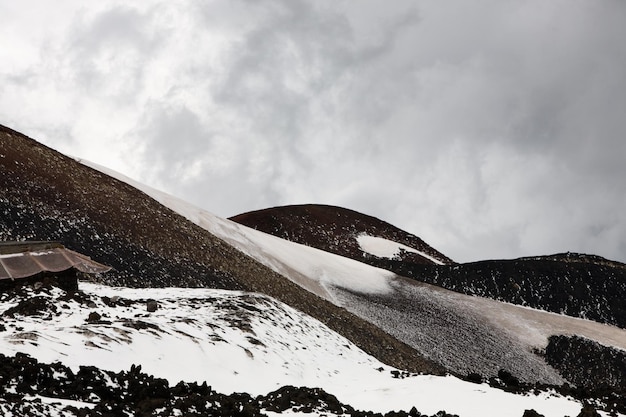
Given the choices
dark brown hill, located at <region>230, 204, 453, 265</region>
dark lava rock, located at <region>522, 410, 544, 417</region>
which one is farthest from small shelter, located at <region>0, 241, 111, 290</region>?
dark brown hill, located at <region>230, 204, 453, 265</region>

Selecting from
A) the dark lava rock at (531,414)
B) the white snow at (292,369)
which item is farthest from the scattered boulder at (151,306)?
the dark lava rock at (531,414)

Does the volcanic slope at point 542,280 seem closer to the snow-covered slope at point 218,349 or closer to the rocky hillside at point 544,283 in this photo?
the rocky hillside at point 544,283

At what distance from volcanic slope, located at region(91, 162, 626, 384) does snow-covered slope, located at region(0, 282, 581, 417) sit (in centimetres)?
1820

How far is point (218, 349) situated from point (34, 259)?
742cm

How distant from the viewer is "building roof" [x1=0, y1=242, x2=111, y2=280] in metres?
21.5

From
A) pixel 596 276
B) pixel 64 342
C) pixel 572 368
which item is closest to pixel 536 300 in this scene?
pixel 596 276

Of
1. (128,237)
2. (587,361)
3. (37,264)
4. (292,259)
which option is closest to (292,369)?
(37,264)

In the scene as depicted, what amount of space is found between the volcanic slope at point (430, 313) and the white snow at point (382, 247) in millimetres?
28366

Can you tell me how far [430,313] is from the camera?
161 feet

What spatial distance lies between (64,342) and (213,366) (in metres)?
4.24

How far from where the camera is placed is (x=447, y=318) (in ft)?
160

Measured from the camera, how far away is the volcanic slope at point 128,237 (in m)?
33.3

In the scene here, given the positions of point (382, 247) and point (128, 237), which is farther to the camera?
point (382, 247)

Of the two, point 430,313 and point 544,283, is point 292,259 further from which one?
point 544,283
